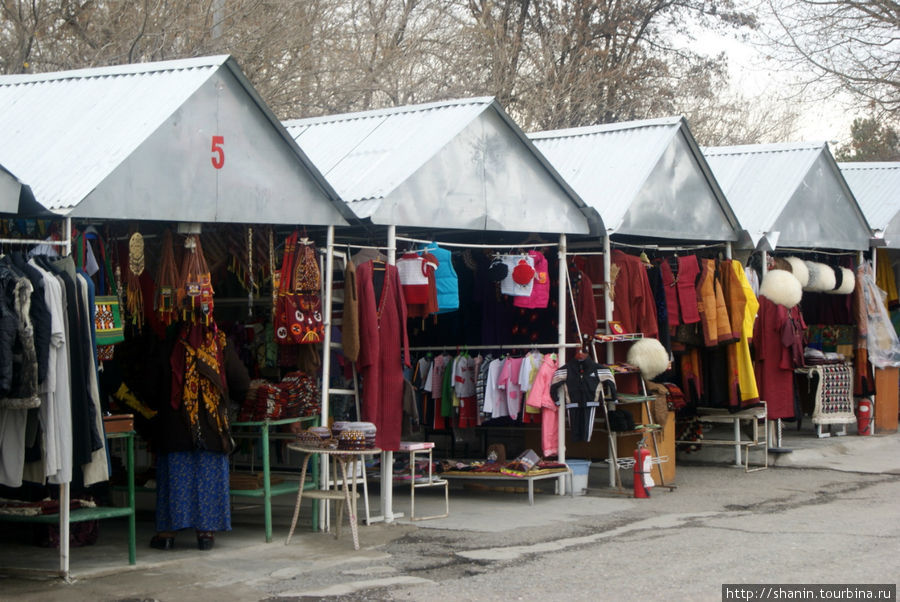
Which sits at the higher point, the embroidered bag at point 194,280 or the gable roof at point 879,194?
the gable roof at point 879,194

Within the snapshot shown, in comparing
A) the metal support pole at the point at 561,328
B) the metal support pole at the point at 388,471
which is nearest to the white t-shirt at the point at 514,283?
the metal support pole at the point at 561,328

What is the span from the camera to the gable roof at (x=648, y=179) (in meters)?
12.8

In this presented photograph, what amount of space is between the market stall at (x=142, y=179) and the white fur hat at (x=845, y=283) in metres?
8.85

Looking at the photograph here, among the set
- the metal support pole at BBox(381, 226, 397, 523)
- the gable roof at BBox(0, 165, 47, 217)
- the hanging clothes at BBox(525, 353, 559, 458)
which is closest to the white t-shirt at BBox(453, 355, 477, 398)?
the hanging clothes at BBox(525, 353, 559, 458)

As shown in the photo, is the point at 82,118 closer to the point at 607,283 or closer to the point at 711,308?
the point at 607,283

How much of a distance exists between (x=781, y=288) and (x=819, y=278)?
1.45 meters

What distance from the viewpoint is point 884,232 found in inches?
658

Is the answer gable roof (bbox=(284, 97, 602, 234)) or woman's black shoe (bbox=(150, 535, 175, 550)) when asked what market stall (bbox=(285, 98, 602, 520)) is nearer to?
gable roof (bbox=(284, 97, 602, 234))

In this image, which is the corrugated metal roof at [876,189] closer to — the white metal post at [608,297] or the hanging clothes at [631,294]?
the hanging clothes at [631,294]

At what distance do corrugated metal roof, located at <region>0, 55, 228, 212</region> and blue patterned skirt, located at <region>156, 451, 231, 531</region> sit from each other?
223cm

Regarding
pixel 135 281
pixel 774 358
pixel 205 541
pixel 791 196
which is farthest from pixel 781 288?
pixel 135 281

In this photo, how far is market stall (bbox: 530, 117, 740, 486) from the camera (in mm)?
12602

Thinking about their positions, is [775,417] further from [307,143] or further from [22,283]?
[22,283]

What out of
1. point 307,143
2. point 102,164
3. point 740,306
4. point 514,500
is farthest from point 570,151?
point 102,164
